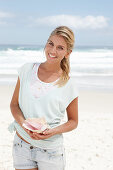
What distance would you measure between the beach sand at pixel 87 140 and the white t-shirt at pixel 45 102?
7.03ft

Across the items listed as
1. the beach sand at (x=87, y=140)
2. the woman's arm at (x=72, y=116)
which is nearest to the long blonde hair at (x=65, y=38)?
the woman's arm at (x=72, y=116)

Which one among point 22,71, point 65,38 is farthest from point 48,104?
point 65,38

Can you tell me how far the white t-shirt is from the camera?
1946 mm

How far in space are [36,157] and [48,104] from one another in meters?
0.41

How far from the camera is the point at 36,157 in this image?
Answer: 1.98 m

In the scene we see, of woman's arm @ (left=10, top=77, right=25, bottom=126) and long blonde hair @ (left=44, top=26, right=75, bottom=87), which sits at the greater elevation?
Answer: long blonde hair @ (left=44, top=26, right=75, bottom=87)

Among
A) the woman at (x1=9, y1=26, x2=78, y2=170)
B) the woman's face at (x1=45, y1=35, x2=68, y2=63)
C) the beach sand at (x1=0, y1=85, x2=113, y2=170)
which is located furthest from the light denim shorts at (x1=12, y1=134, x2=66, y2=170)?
the beach sand at (x1=0, y1=85, x2=113, y2=170)

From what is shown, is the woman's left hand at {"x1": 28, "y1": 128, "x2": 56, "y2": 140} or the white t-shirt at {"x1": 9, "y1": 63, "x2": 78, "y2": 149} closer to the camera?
the woman's left hand at {"x1": 28, "y1": 128, "x2": 56, "y2": 140}

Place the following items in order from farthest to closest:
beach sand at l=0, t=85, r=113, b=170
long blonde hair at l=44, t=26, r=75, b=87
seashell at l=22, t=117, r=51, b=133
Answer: beach sand at l=0, t=85, r=113, b=170
long blonde hair at l=44, t=26, r=75, b=87
seashell at l=22, t=117, r=51, b=133

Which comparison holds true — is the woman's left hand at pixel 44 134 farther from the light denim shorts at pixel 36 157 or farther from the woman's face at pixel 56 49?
the woman's face at pixel 56 49

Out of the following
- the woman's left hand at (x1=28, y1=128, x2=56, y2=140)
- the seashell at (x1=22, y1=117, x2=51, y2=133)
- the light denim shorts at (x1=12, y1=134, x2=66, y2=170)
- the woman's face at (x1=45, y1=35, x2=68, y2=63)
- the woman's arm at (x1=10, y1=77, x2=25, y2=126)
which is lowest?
the light denim shorts at (x1=12, y1=134, x2=66, y2=170)

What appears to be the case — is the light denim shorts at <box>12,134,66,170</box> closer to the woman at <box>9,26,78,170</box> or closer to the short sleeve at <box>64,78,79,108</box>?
the woman at <box>9,26,78,170</box>

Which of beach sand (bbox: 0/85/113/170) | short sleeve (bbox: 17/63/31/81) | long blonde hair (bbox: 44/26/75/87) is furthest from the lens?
beach sand (bbox: 0/85/113/170)

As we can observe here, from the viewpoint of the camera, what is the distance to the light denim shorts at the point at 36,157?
199 cm
